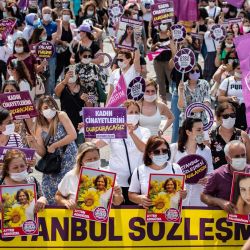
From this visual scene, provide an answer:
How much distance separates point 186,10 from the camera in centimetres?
1886

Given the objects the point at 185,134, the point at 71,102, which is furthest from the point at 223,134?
the point at 71,102

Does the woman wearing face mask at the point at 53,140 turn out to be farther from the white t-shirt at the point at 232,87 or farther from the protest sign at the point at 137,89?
the white t-shirt at the point at 232,87

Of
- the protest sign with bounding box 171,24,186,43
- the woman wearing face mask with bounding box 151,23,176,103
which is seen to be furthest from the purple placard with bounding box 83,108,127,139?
the woman wearing face mask with bounding box 151,23,176,103

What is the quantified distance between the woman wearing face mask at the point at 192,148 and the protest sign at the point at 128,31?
5.64m

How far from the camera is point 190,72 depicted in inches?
463

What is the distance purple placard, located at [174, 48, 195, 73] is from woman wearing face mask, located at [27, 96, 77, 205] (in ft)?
10.4

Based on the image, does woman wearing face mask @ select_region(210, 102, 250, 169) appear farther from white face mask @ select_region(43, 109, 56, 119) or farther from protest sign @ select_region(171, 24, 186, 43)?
protest sign @ select_region(171, 24, 186, 43)

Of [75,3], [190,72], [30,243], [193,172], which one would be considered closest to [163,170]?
[193,172]

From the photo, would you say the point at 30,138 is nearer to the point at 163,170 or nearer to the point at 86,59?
the point at 163,170

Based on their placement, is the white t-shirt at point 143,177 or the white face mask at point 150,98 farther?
the white face mask at point 150,98

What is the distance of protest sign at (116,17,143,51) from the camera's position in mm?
14674

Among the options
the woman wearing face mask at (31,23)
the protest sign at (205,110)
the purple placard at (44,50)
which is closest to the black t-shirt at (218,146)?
the protest sign at (205,110)

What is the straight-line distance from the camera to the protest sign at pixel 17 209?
23.2ft

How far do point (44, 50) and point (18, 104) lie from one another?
4.22 meters
